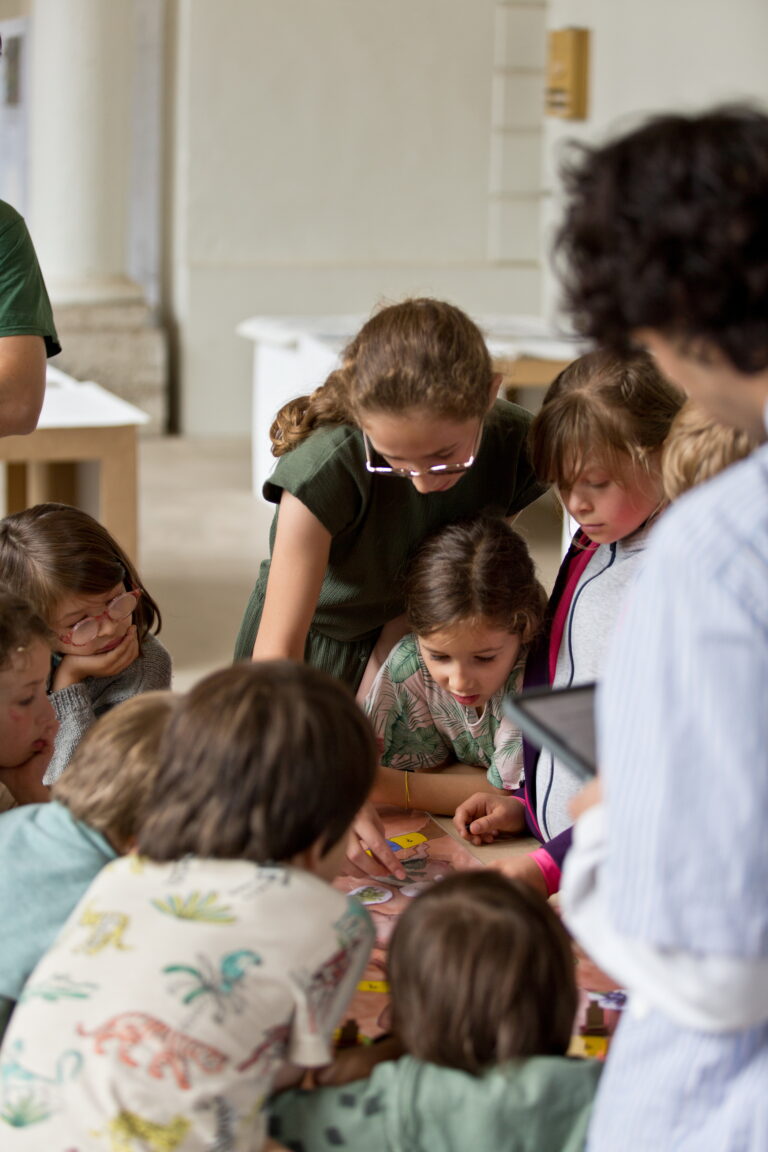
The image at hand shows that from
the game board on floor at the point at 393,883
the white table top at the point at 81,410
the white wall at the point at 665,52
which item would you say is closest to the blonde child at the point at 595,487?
the game board on floor at the point at 393,883

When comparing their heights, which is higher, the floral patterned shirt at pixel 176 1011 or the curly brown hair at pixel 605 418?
the curly brown hair at pixel 605 418

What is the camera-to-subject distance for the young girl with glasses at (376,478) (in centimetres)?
222

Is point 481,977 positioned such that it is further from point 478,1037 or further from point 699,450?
point 699,450

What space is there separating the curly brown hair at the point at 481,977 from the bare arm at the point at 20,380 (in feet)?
5.42

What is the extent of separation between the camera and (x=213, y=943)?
1521 mm

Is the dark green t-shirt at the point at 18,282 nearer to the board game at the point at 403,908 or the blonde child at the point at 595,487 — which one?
the blonde child at the point at 595,487

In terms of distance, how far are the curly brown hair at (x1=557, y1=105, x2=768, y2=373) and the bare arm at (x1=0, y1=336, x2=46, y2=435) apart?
189 cm

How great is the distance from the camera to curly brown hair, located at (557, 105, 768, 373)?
1.13 meters

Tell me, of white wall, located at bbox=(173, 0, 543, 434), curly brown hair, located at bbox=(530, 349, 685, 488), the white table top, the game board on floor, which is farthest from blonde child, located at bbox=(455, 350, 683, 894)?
white wall, located at bbox=(173, 0, 543, 434)

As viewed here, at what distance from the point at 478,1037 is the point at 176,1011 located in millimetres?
343

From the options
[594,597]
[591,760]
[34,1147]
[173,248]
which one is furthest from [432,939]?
[173,248]

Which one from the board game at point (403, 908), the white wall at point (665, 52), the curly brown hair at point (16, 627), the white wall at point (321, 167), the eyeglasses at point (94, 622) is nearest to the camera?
the board game at point (403, 908)

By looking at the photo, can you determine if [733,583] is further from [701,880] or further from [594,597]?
[594,597]

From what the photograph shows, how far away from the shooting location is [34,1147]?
5.01ft
